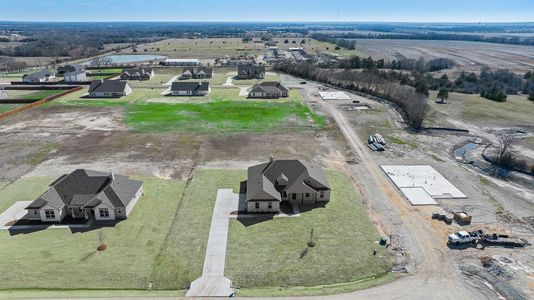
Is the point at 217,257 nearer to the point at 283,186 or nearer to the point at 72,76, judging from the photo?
the point at 283,186

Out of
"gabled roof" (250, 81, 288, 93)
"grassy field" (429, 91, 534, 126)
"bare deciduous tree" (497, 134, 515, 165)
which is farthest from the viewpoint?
"gabled roof" (250, 81, 288, 93)

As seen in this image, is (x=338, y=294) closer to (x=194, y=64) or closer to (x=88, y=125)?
(x=88, y=125)

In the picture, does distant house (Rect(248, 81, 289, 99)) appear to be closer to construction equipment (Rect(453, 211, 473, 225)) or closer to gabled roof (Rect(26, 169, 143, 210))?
gabled roof (Rect(26, 169, 143, 210))

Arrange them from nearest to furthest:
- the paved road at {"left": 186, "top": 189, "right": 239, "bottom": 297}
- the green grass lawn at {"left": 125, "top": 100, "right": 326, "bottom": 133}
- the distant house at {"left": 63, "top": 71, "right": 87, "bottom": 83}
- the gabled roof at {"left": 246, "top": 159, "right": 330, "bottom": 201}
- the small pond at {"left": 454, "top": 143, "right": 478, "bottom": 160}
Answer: the paved road at {"left": 186, "top": 189, "right": 239, "bottom": 297}, the gabled roof at {"left": 246, "top": 159, "right": 330, "bottom": 201}, the small pond at {"left": 454, "top": 143, "right": 478, "bottom": 160}, the green grass lawn at {"left": 125, "top": 100, "right": 326, "bottom": 133}, the distant house at {"left": 63, "top": 71, "right": 87, "bottom": 83}

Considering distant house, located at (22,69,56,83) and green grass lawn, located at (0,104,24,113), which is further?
distant house, located at (22,69,56,83)

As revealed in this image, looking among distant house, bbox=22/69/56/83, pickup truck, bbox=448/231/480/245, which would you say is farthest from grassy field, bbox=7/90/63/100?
pickup truck, bbox=448/231/480/245

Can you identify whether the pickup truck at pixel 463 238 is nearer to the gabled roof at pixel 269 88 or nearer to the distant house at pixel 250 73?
the gabled roof at pixel 269 88
